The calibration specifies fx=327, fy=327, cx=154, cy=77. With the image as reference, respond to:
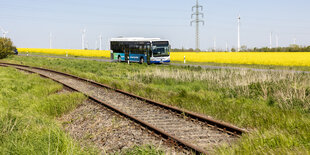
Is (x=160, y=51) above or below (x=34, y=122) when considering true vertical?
above

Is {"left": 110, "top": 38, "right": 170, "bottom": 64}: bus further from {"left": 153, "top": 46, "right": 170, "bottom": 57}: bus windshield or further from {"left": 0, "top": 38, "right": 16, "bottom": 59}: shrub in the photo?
{"left": 0, "top": 38, "right": 16, "bottom": 59}: shrub

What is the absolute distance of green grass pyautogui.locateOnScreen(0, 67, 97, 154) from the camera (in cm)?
569

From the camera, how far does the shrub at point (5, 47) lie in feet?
158

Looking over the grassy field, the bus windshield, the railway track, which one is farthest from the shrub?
the railway track

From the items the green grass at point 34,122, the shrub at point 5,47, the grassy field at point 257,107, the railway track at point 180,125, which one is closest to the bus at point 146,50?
the grassy field at point 257,107

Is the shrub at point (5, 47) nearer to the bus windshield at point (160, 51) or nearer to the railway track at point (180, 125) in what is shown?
the bus windshield at point (160, 51)

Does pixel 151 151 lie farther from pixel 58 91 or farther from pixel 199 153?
pixel 58 91

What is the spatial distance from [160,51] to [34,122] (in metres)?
25.9

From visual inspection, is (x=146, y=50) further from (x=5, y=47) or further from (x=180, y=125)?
(x=5, y=47)

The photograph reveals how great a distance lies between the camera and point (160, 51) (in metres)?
33.5

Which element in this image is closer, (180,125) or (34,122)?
(34,122)

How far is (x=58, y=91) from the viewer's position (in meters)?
15.1

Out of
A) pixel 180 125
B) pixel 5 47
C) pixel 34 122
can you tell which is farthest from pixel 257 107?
pixel 5 47

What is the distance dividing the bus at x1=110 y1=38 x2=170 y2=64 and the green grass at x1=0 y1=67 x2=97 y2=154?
59.6 feet
